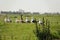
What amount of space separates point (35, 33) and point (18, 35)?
138 centimetres

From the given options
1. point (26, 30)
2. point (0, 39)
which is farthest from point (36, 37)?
point (0, 39)

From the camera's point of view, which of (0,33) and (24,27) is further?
(24,27)

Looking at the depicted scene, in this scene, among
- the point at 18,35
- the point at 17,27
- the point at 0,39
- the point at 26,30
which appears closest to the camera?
the point at 0,39

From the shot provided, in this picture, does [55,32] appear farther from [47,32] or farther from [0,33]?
[0,33]

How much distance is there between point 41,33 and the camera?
13.6 meters

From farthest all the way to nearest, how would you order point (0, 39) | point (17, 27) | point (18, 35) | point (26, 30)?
point (17, 27) < point (26, 30) < point (18, 35) < point (0, 39)

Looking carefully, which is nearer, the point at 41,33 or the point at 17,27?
the point at 41,33

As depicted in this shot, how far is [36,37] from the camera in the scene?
13062 mm

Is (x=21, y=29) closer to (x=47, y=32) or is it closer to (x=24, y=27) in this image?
(x=24, y=27)

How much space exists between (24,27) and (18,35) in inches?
95.7

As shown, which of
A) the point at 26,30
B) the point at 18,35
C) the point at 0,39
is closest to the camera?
the point at 0,39

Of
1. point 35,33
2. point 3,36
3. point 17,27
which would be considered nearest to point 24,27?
point 17,27

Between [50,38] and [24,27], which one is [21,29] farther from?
[50,38]

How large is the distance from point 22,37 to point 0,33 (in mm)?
1698
